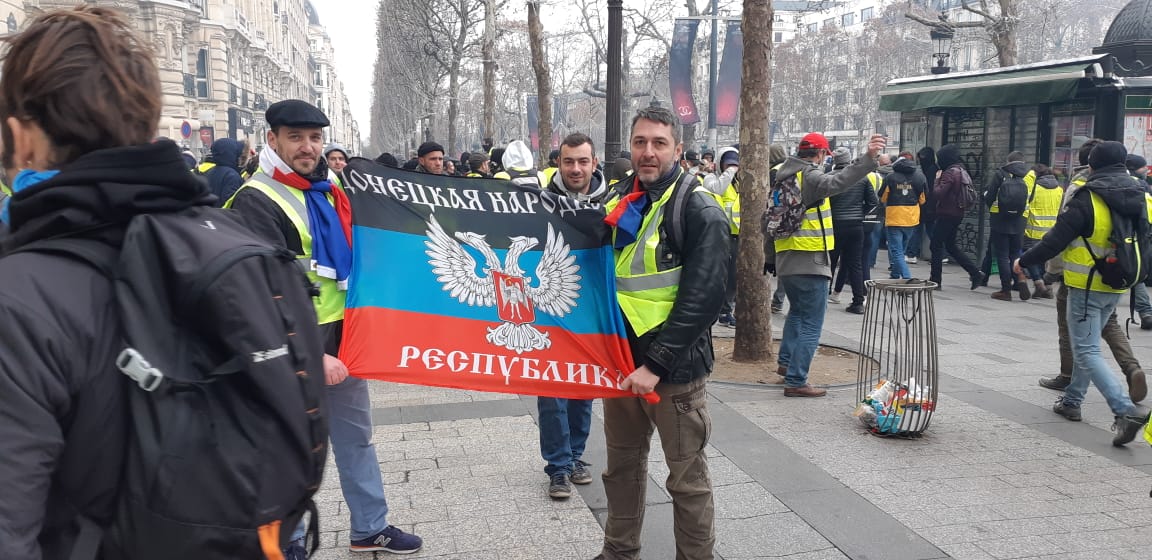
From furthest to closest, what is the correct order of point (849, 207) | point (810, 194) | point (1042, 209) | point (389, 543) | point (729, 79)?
point (729, 79) → point (1042, 209) → point (849, 207) → point (810, 194) → point (389, 543)

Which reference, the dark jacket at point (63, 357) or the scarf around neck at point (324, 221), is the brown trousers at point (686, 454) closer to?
the scarf around neck at point (324, 221)

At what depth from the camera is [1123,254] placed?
5.61m

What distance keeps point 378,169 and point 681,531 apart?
6.85ft

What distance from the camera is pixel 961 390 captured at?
271 inches

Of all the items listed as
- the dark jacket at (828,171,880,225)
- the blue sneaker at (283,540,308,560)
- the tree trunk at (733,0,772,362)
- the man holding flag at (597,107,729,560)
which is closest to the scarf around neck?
the blue sneaker at (283,540,308,560)

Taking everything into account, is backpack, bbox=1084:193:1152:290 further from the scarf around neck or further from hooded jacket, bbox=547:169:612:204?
the scarf around neck

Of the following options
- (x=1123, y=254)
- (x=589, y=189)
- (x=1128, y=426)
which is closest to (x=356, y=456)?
(x=589, y=189)

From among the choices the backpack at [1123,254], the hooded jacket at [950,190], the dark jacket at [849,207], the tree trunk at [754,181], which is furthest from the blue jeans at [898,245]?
the backpack at [1123,254]

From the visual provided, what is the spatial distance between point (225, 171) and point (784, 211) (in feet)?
17.4

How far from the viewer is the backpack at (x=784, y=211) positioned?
672 centimetres

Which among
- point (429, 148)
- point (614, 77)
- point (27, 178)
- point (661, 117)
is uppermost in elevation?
point (614, 77)

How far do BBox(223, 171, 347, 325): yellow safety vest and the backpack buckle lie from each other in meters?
2.12

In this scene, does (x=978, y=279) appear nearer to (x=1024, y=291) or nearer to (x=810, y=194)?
(x=1024, y=291)

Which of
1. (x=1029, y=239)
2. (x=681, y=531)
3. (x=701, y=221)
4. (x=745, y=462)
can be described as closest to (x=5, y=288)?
(x=701, y=221)
